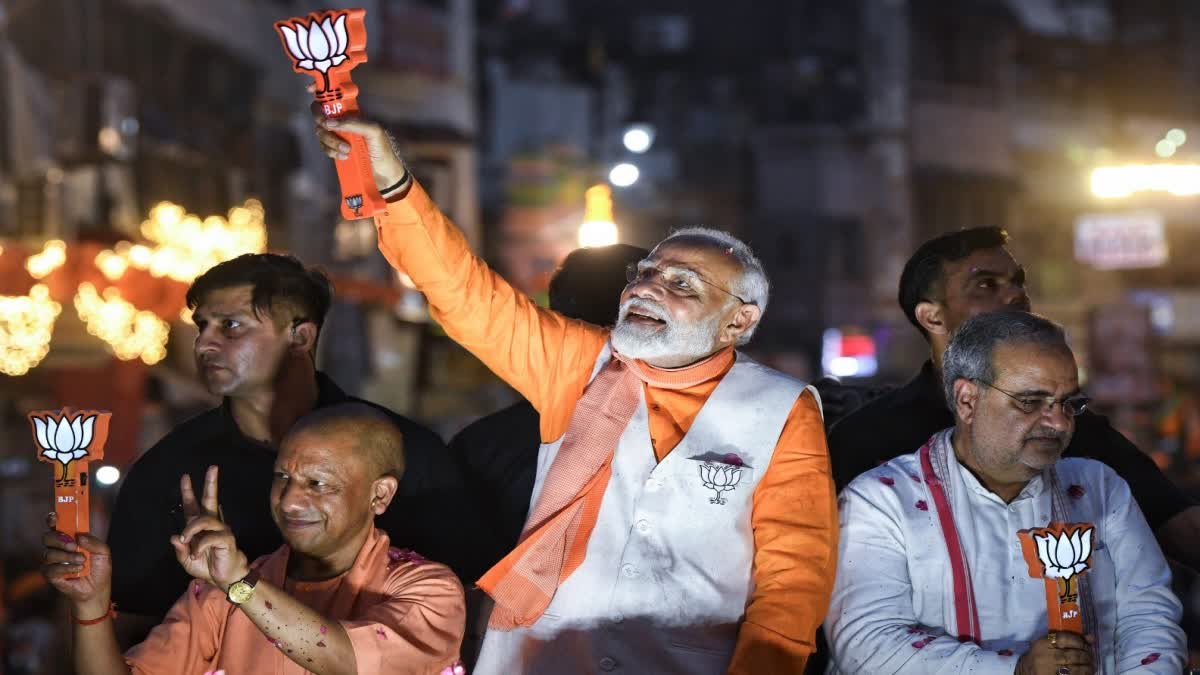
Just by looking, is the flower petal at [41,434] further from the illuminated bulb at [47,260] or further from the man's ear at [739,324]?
the illuminated bulb at [47,260]

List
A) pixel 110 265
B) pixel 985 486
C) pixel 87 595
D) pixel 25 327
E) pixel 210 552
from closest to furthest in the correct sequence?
pixel 210 552 < pixel 87 595 < pixel 985 486 < pixel 25 327 < pixel 110 265

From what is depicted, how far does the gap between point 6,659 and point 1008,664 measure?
7180 millimetres

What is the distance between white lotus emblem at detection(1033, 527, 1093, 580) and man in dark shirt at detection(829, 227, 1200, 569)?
1206 millimetres

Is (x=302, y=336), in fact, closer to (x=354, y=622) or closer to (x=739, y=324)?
(x=354, y=622)

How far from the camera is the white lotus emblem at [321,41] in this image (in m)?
3.62

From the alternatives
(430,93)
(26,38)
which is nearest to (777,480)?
(26,38)

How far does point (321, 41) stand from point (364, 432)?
0.96 meters

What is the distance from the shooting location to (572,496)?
3797 mm

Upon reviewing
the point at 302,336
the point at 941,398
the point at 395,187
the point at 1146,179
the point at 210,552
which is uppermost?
the point at 1146,179

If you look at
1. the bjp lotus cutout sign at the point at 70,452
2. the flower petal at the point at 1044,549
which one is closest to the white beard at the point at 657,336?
the flower petal at the point at 1044,549

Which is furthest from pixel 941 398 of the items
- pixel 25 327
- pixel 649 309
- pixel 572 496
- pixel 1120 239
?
pixel 1120 239

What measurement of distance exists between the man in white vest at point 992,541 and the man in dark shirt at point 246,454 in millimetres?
1132

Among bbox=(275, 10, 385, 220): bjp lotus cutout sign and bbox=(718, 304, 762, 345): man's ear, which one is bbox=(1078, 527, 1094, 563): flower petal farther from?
bbox=(275, 10, 385, 220): bjp lotus cutout sign

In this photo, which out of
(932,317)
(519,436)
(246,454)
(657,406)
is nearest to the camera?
(657,406)
